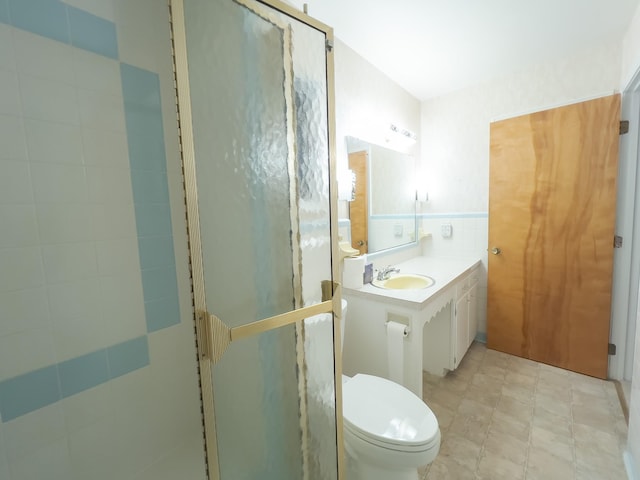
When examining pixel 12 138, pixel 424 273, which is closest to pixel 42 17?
pixel 12 138

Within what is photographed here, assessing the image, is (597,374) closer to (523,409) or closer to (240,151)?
(523,409)

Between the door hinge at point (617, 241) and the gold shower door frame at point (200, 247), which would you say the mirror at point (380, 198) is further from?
the door hinge at point (617, 241)

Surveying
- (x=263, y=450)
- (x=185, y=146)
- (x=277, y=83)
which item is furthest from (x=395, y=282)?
(x=185, y=146)

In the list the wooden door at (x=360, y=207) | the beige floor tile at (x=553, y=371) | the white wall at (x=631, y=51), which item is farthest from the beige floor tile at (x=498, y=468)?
the white wall at (x=631, y=51)

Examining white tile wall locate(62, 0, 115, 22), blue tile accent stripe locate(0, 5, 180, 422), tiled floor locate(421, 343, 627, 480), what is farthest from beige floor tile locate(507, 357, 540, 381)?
white tile wall locate(62, 0, 115, 22)

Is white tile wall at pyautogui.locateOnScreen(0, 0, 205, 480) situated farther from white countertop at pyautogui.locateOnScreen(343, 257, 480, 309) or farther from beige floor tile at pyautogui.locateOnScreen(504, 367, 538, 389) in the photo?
beige floor tile at pyautogui.locateOnScreen(504, 367, 538, 389)

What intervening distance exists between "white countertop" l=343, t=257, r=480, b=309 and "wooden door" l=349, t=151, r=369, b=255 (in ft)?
1.13

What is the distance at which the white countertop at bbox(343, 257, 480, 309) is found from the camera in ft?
4.75

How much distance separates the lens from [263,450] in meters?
0.87

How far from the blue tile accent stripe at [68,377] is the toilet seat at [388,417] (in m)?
0.80

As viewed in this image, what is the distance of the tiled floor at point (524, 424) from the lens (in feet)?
4.17

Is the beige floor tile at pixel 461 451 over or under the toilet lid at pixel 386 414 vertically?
under

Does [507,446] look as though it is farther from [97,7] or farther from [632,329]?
[97,7]

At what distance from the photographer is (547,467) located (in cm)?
127
